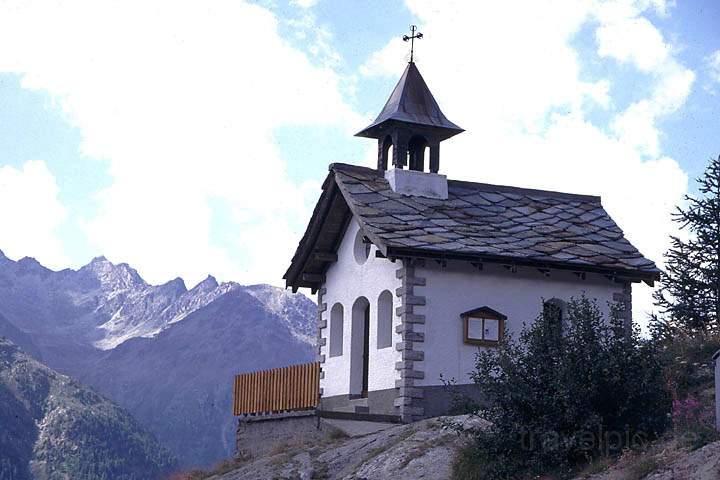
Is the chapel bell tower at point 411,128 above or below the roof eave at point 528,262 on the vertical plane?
above

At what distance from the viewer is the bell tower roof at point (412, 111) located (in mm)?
31766

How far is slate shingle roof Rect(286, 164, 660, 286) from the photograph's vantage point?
2716 centimetres

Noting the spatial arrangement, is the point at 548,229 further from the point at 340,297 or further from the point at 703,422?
the point at 703,422

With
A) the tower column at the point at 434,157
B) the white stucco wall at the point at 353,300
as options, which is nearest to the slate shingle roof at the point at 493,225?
the tower column at the point at 434,157

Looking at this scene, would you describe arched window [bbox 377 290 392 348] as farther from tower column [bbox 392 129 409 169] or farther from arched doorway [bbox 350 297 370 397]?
Answer: tower column [bbox 392 129 409 169]

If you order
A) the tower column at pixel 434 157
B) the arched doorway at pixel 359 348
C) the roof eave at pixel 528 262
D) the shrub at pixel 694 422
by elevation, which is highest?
→ the tower column at pixel 434 157

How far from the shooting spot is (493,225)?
29219 millimetres

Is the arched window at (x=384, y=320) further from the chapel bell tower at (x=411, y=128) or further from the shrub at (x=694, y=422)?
the shrub at (x=694, y=422)

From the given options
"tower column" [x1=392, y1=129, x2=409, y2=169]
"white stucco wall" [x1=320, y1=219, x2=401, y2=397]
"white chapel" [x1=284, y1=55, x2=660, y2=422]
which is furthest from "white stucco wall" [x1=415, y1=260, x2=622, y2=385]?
"tower column" [x1=392, y1=129, x2=409, y2=169]

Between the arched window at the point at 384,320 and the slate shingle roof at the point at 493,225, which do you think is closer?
the slate shingle roof at the point at 493,225

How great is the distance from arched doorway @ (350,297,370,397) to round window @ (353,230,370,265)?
1034mm

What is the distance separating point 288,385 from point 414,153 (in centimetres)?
728

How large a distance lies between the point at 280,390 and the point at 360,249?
214 inches

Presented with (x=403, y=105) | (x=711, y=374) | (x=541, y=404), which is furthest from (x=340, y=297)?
(x=541, y=404)
